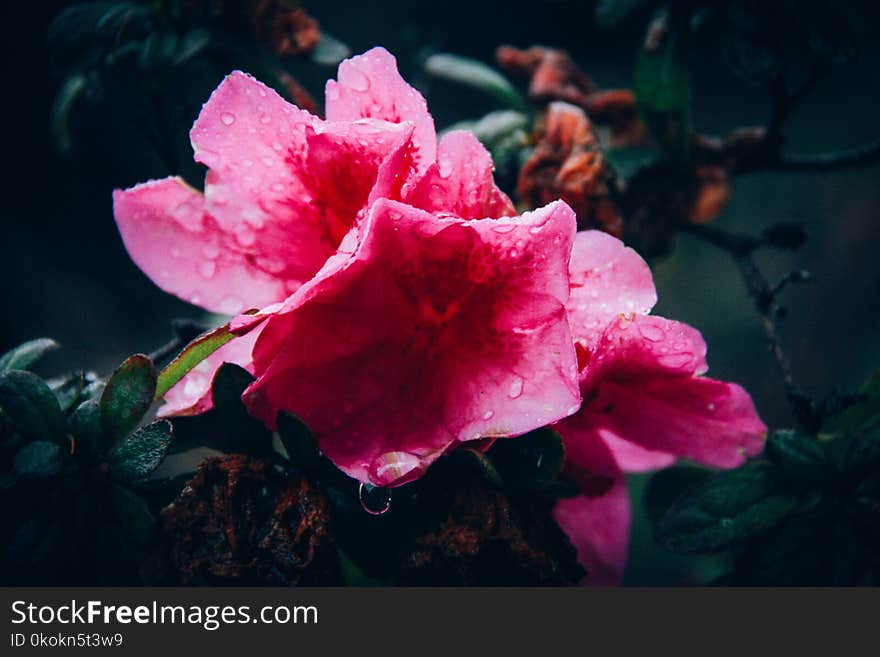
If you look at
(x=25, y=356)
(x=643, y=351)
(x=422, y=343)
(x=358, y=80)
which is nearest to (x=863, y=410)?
(x=643, y=351)

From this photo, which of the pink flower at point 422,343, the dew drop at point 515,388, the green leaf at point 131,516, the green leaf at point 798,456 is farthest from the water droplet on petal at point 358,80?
the green leaf at point 798,456

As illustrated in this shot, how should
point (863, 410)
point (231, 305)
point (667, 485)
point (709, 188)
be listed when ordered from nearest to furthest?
point (231, 305), point (863, 410), point (667, 485), point (709, 188)

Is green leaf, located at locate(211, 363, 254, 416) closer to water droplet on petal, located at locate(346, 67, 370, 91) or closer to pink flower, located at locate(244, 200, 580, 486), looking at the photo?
pink flower, located at locate(244, 200, 580, 486)

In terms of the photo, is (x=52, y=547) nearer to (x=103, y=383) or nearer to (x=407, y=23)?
(x=103, y=383)

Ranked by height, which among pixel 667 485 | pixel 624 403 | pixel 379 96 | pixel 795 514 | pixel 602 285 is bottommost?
pixel 667 485

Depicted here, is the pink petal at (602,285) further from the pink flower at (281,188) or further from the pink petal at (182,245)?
the pink petal at (182,245)

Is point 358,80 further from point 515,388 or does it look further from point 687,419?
point 687,419
